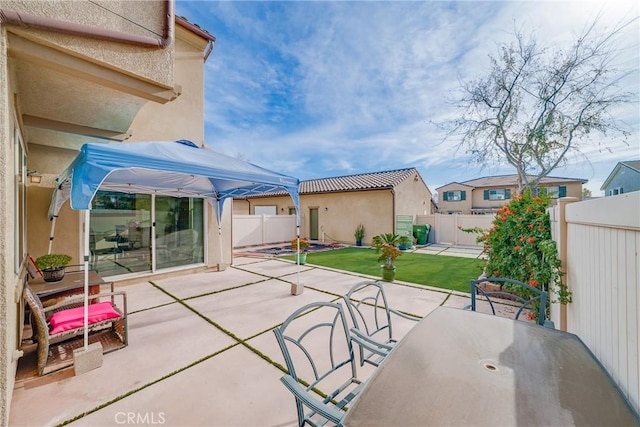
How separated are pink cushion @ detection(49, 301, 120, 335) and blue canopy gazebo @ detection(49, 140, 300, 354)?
27cm

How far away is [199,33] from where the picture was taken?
21.4ft

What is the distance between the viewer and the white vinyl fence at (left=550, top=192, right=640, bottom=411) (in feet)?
3.87

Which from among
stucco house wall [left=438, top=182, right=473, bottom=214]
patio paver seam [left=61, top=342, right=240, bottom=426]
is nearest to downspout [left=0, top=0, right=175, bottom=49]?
patio paver seam [left=61, top=342, right=240, bottom=426]

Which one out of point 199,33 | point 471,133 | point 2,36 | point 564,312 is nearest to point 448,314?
point 564,312

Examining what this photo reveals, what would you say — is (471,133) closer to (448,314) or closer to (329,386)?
(448,314)

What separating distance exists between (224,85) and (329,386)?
1092cm

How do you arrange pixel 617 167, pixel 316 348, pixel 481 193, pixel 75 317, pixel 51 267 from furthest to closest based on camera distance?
pixel 481 193
pixel 617 167
pixel 51 267
pixel 316 348
pixel 75 317

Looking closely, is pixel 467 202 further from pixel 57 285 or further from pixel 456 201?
pixel 57 285

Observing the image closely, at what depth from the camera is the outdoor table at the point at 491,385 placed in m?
1.04

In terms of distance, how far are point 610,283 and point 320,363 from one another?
253 centimetres

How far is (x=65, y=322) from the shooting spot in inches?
111

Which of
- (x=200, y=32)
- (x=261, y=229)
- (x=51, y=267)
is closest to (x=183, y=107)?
(x=200, y=32)

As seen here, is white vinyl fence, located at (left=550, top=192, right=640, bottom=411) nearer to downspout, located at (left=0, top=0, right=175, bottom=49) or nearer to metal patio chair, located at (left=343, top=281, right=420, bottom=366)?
metal patio chair, located at (left=343, top=281, right=420, bottom=366)

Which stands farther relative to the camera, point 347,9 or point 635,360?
point 347,9
